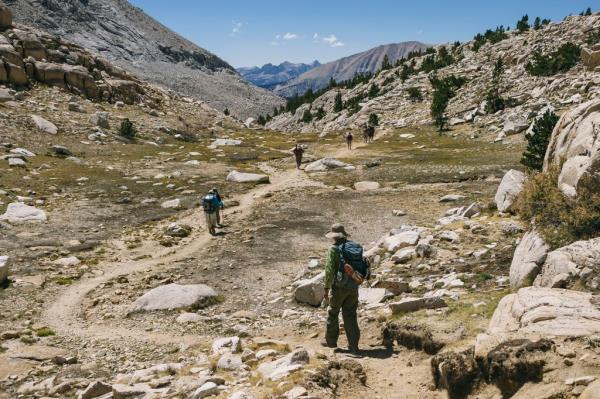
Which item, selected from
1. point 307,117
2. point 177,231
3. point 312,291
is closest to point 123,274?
point 177,231

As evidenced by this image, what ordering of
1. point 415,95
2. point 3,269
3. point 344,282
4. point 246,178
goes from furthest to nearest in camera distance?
point 415,95 < point 246,178 < point 3,269 < point 344,282

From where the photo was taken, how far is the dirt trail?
46.8ft

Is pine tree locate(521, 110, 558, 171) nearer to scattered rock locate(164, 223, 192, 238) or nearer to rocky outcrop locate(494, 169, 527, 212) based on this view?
rocky outcrop locate(494, 169, 527, 212)

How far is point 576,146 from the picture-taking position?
50.4 ft

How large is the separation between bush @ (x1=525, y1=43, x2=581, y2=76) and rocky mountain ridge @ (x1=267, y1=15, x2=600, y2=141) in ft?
3.84

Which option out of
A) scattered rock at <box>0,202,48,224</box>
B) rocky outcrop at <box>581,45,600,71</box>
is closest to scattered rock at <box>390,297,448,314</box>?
scattered rock at <box>0,202,48,224</box>

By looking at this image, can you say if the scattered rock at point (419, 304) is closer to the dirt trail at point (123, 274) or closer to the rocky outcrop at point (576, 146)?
the rocky outcrop at point (576, 146)

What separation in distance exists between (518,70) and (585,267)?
265 feet

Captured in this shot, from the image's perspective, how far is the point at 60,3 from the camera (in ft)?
614

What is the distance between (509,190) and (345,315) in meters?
13.9

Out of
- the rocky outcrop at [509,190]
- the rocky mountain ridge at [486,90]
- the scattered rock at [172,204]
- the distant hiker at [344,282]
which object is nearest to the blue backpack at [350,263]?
the distant hiker at [344,282]

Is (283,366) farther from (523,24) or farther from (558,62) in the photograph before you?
(523,24)

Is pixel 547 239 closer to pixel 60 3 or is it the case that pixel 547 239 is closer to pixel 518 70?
pixel 518 70

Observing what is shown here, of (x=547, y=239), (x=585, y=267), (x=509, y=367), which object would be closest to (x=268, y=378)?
(x=509, y=367)
